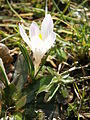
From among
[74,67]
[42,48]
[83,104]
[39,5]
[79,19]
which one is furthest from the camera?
[39,5]

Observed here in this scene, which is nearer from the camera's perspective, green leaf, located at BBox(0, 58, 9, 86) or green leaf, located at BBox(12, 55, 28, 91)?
green leaf, located at BBox(0, 58, 9, 86)

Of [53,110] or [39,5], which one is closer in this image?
[53,110]

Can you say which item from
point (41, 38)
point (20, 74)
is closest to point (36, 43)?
point (41, 38)

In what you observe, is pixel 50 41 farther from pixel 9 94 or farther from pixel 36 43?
pixel 9 94

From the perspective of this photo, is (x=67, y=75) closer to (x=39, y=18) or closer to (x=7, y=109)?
(x=7, y=109)

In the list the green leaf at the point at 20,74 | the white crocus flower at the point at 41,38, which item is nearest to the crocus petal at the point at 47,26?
the white crocus flower at the point at 41,38

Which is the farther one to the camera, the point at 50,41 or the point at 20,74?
the point at 20,74

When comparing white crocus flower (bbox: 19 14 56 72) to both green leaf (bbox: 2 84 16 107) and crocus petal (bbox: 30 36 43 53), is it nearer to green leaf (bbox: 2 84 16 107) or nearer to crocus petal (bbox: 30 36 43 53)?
crocus petal (bbox: 30 36 43 53)

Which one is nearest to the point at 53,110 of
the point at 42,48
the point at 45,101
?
the point at 45,101

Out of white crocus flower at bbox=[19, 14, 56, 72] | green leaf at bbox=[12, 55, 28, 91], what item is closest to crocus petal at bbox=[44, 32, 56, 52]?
white crocus flower at bbox=[19, 14, 56, 72]
